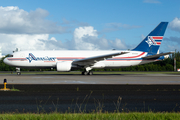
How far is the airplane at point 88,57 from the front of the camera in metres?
32.4

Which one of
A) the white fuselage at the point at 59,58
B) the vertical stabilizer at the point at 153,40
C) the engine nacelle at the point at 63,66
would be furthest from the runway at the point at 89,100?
the vertical stabilizer at the point at 153,40

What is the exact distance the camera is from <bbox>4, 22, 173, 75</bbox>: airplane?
106 ft

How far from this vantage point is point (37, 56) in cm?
3266

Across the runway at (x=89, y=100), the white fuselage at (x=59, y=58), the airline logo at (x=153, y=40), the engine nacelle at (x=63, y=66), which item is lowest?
the runway at (x=89, y=100)

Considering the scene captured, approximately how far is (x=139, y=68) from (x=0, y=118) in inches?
2038

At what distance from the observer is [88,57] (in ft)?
109

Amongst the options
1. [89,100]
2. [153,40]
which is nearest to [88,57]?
[153,40]

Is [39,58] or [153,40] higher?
[153,40]

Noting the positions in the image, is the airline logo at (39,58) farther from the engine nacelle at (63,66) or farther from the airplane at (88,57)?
the engine nacelle at (63,66)

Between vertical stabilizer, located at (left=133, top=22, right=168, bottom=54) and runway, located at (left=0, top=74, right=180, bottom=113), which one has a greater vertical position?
vertical stabilizer, located at (left=133, top=22, right=168, bottom=54)

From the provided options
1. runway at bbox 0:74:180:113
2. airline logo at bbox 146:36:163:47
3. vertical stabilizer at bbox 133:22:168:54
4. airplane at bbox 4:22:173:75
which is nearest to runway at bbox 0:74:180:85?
runway at bbox 0:74:180:113

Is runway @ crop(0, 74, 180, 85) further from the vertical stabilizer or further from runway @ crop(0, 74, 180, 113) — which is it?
the vertical stabilizer

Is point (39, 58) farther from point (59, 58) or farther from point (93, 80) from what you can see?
point (93, 80)

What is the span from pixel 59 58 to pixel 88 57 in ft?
15.4
